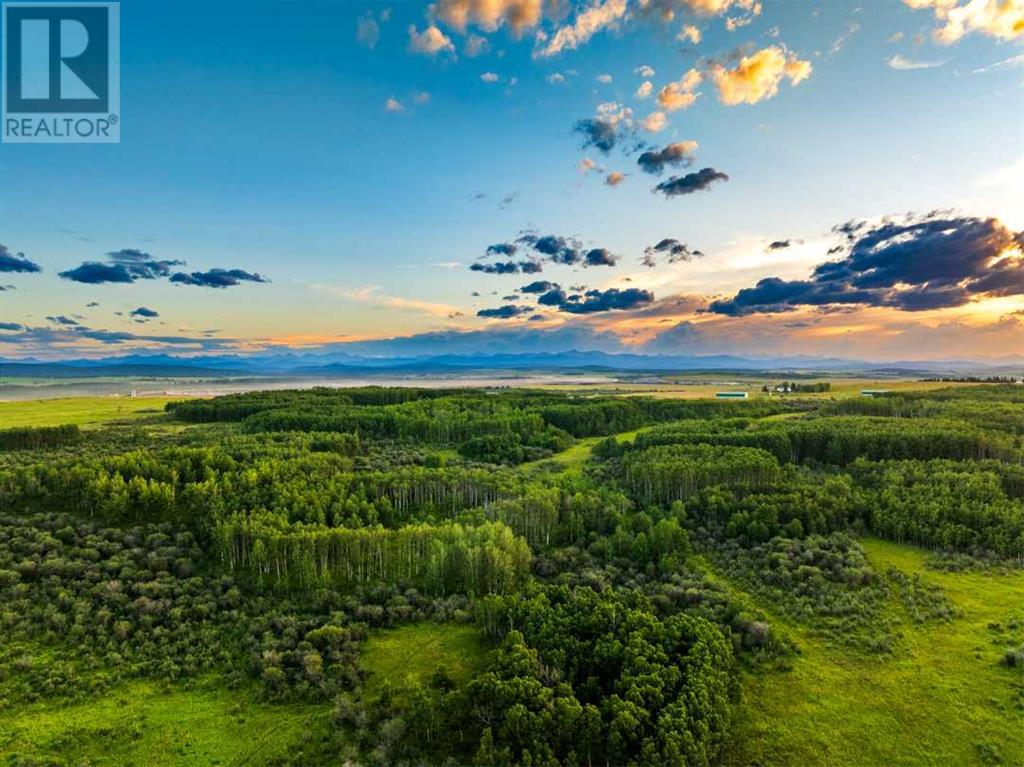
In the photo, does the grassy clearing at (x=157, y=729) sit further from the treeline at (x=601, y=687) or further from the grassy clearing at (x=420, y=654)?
the treeline at (x=601, y=687)

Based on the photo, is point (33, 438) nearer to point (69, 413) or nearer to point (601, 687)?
point (69, 413)

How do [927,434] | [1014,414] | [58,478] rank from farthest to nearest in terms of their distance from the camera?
[1014,414] → [927,434] → [58,478]

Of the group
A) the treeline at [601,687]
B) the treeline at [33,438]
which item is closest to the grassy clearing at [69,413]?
the treeline at [33,438]

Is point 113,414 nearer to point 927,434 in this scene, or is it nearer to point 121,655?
point 121,655

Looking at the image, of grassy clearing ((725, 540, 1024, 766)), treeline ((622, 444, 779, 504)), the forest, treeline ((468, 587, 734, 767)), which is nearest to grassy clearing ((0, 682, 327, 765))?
the forest

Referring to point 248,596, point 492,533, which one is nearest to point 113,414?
point 248,596

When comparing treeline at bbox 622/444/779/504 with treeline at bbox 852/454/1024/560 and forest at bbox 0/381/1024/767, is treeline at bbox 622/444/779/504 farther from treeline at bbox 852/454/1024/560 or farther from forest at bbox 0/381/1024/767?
treeline at bbox 852/454/1024/560

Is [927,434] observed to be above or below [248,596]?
above
